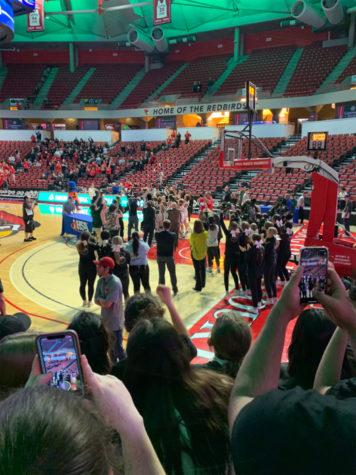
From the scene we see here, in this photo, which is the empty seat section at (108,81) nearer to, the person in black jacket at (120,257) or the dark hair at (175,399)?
the person in black jacket at (120,257)

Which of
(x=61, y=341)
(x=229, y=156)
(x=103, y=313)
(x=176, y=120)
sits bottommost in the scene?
(x=103, y=313)

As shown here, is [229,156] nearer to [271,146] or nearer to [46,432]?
[271,146]

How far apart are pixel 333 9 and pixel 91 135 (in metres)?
22.1

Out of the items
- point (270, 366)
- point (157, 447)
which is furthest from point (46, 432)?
point (157, 447)

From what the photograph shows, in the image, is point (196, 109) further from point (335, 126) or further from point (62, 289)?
point (62, 289)

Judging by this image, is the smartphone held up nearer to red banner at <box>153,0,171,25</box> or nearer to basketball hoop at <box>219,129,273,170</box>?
basketball hoop at <box>219,129,273,170</box>

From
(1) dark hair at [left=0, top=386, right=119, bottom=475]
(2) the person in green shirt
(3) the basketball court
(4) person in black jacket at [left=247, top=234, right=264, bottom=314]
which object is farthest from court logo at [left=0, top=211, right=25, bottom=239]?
(1) dark hair at [left=0, top=386, right=119, bottom=475]

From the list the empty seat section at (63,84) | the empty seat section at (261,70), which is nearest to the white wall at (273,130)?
the empty seat section at (261,70)

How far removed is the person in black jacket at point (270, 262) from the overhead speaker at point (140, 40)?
33046 millimetres

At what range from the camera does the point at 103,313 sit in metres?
5.20

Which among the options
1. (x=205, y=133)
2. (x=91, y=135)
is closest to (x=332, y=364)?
(x=205, y=133)

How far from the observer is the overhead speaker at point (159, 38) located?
3456 cm

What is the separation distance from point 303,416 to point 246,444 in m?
0.16

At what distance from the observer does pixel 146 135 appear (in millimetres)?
32031
